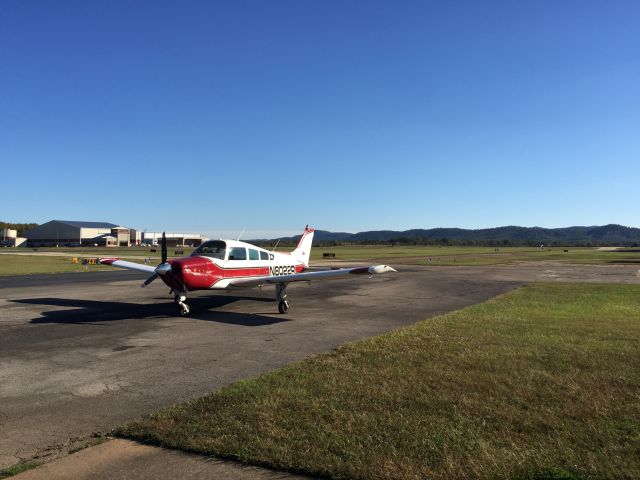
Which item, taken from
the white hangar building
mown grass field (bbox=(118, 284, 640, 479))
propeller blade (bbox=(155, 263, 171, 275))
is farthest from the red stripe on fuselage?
the white hangar building

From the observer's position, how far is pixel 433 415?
20.7 feet

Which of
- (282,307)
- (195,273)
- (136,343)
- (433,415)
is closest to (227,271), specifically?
(195,273)

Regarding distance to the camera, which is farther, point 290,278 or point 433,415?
point 290,278

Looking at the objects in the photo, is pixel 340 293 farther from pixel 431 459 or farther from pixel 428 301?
pixel 431 459

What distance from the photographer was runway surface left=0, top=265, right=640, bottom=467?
22.1 feet

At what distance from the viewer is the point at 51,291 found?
79.7 feet

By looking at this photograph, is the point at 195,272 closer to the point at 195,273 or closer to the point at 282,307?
the point at 195,273

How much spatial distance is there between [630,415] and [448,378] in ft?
8.71

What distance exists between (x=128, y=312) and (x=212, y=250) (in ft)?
12.7

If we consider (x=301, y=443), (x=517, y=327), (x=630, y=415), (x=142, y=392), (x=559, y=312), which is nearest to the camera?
(x=301, y=443)

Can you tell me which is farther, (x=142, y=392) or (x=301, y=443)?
(x=142, y=392)

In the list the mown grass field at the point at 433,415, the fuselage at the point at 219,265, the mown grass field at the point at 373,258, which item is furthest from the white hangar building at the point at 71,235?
the mown grass field at the point at 433,415

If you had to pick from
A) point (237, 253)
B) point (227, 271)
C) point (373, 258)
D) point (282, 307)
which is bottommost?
point (282, 307)

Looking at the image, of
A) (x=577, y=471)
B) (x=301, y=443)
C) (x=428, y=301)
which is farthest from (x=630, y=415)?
(x=428, y=301)
